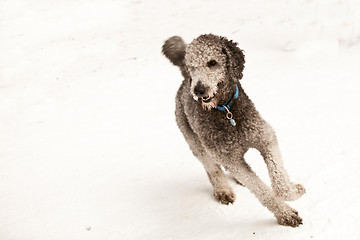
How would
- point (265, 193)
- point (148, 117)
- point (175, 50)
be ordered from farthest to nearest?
point (148, 117), point (175, 50), point (265, 193)

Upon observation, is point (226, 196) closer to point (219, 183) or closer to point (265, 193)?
point (219, 183)

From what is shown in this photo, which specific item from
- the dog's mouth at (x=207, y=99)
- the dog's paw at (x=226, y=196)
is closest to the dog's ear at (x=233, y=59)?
the dog's mouth at (x=207, y=99)

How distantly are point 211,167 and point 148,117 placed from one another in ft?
9.19

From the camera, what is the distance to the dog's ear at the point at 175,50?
4.00 m

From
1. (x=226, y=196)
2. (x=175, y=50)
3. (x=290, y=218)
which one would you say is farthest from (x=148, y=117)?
(x=290, y=218)

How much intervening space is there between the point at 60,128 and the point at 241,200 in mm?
4019

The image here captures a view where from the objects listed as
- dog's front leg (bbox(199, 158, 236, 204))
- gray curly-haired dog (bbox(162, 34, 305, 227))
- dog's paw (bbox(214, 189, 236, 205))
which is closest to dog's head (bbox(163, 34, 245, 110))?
gray curly-haired dog (bbox(162, 34, 305, 227))

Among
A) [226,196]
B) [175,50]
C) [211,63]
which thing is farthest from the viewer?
[226,196]

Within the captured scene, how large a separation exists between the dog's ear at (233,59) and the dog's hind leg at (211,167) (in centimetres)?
114

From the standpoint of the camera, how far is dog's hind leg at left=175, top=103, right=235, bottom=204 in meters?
4.39

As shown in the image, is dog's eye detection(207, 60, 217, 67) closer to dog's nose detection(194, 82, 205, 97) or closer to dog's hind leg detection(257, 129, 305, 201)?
dog's nose detection(194, 82, 205, 97)

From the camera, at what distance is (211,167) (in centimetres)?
445

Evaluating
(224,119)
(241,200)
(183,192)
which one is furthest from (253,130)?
(183,192)

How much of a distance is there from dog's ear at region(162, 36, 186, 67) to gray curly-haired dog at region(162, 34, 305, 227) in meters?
0.17
